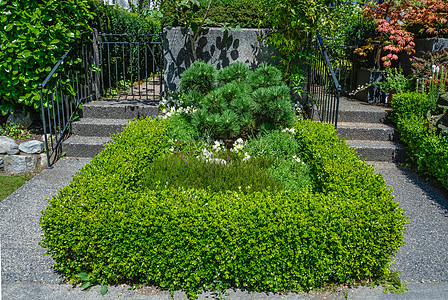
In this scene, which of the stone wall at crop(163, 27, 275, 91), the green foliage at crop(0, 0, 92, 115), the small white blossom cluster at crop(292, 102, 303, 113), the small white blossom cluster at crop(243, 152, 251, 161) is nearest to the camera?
the small white blossom cluster at crop(243, 152, 251, 161)

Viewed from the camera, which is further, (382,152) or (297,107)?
(297,107)

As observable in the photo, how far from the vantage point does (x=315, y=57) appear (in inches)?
257

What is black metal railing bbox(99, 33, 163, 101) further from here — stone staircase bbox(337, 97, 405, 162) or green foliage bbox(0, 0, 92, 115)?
stone staircase bbox(337, 97, 405, 162)

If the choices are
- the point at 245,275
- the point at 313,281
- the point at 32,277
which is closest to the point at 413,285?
the point at 313,281

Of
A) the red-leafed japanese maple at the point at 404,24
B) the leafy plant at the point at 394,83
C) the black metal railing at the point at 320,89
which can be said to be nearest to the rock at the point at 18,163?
the black metal railing at the point at 320,89

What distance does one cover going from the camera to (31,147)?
17.9 ft

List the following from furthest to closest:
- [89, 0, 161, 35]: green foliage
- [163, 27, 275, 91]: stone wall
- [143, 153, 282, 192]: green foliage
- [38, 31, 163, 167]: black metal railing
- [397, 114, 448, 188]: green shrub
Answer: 1. [89, 0, 161, 35]: green foliage
2. [163, 27, 275, 91]: stone wall
3. [38, 31, 163, 167]: black metal railing
4. [397, 114, 448, 188]: green shrub
5. [143, 153, 282, 192]: green foliage

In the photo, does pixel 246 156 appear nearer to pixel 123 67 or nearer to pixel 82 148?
pixel 82 148

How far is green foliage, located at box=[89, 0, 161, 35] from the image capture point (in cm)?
707

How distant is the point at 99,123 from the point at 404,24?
19.8 ft

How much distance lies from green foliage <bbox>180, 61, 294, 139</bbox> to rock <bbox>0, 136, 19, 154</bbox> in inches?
104

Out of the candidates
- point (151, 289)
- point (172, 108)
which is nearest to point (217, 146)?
point (172, 108)

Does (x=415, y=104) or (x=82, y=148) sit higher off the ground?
(x=415, y=104)

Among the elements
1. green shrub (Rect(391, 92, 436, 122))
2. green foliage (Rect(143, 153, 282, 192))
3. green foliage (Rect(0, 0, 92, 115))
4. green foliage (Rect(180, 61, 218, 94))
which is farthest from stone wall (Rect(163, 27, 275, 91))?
green foliage (Rect(143, 153, 282, 192))
